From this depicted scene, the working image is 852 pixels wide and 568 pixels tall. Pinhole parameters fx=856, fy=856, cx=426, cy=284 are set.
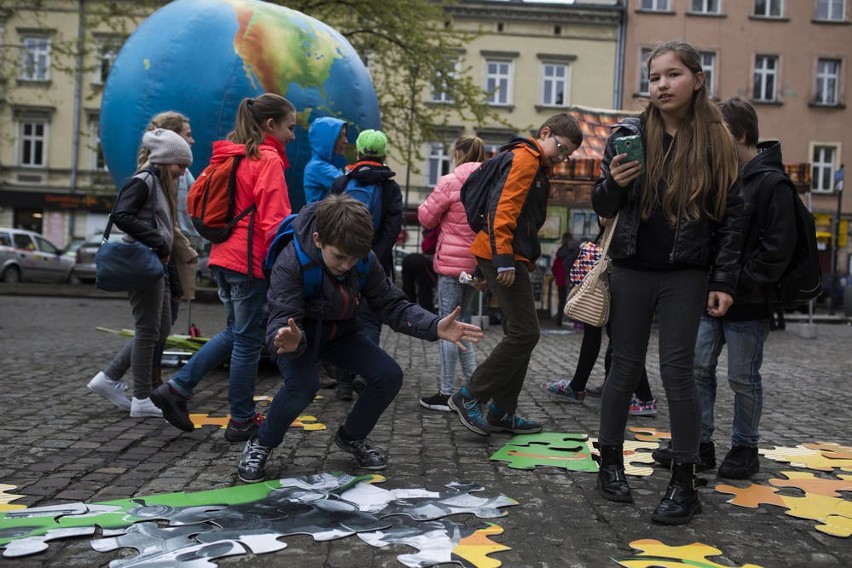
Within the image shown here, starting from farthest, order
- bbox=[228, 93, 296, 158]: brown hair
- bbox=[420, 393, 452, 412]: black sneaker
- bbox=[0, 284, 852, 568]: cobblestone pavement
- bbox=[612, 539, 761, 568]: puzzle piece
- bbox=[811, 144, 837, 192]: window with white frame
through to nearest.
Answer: bbox=[811, 144, 837, 192]: window with white frame
bbox=[420, 393, 452, 412]: black sneaker
bbox=[228, 93, 296, 158]: brown hair
bbox=[0, 284, 852, 568]: cobblestone pavement
bbox=[612, 539, 761, 568]: puzzle piece

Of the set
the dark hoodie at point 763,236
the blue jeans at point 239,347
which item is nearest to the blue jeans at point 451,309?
the blue jeans at point 239,347

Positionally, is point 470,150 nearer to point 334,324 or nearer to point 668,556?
A: point 334,324

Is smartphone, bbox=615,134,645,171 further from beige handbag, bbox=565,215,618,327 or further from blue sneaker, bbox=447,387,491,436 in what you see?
blue sneaker, bbox=447,387,491,436

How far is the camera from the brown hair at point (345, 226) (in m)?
3.55

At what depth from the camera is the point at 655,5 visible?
35.7 metres

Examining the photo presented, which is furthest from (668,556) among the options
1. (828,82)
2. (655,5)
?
(828,82)

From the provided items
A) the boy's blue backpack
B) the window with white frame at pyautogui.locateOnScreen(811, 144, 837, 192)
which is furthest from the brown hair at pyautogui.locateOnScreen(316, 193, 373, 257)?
the window with white frame at pyautogui.locateOnScreen(811, 144, 837, 192)

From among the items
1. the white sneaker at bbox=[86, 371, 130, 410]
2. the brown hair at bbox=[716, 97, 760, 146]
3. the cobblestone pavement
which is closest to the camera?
the cobblestone pavement

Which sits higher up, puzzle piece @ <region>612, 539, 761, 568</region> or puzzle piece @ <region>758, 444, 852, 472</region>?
puzzle piece @ <region>758, 444, 852, 472</region>

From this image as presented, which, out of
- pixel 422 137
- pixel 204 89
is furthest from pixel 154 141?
pixel 422 137

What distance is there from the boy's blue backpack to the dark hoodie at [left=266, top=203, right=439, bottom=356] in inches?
0.7

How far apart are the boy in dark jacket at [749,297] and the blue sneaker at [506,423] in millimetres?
908

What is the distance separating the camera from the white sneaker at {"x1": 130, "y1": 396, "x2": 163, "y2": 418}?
5.23 meters

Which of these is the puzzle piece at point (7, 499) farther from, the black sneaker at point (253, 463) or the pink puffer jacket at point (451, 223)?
the pink puffer jacket at point (451, 223)
